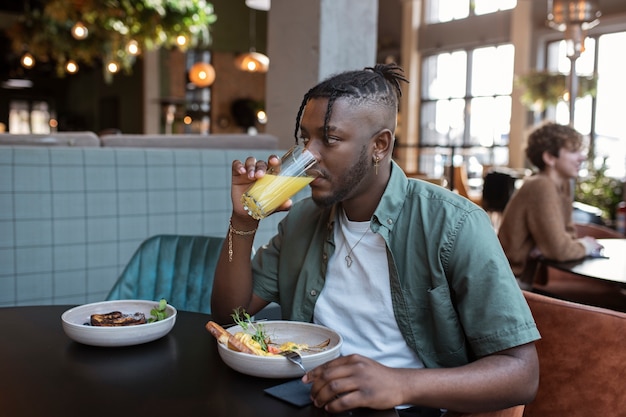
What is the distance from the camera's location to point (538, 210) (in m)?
2.71

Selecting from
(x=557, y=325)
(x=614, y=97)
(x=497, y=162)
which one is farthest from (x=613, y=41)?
(x=557, y=325)

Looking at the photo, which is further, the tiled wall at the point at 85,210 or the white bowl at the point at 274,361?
the tiled wall at the point at 85,210

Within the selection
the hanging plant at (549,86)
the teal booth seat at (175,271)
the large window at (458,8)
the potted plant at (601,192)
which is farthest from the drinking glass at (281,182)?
the large window at (458,8)

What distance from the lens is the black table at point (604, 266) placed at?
7.23 ft

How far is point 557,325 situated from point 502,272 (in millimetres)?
420

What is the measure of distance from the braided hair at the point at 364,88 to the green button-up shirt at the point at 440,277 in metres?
0.16

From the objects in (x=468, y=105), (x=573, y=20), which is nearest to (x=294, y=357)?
(x=573, y=20)

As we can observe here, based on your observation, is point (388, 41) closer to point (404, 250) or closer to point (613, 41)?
point (613, 41)

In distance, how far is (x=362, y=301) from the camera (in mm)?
1262

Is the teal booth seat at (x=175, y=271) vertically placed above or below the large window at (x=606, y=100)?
below

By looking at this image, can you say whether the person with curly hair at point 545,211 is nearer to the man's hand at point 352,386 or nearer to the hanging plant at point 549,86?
the man's hand at point 352,386

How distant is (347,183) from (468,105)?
476 inches

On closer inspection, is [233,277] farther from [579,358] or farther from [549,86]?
[549,86]

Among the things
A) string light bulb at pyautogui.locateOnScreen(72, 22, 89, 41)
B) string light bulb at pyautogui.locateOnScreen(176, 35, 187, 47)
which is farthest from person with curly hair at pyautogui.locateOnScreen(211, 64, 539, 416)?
string light bulb at pyautogui.locateOnScreen(72, 22, 89, 41)
